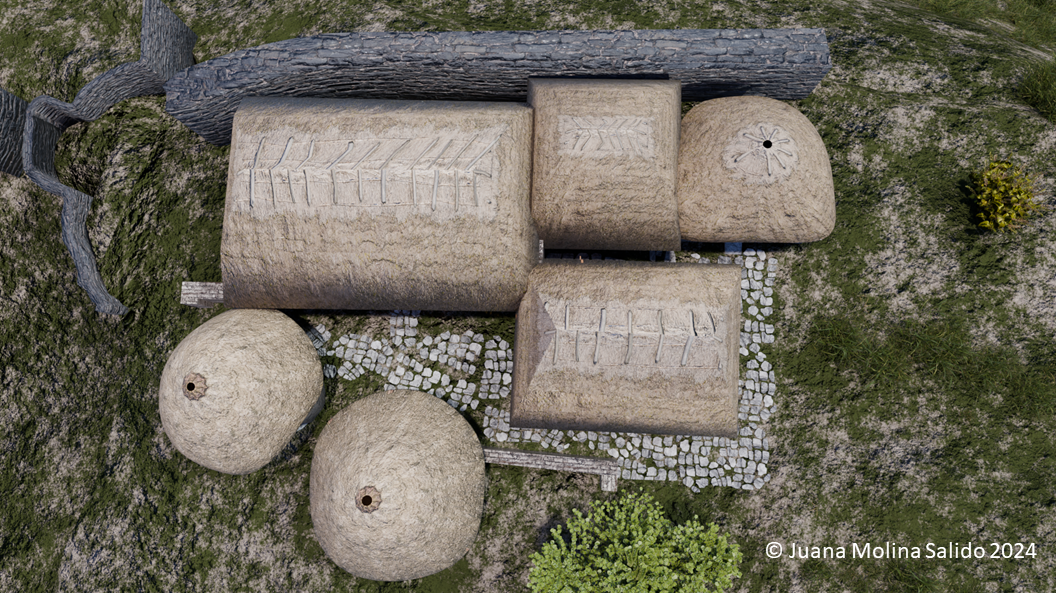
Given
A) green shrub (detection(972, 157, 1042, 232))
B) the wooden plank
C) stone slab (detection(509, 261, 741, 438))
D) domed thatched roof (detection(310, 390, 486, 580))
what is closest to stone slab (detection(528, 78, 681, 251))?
stone slab (detection(509, 261, 741, 438))

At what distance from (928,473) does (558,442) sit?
460 cm

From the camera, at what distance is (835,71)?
695cm

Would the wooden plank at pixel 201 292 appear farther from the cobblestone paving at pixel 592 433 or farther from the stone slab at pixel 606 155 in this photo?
the stone slab at pixel 606 155

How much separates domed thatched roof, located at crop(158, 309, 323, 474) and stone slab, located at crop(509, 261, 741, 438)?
2.44 meters

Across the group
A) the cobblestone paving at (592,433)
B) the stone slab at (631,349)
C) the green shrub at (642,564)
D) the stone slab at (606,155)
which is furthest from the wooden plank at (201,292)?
the green shrub at (642,564)

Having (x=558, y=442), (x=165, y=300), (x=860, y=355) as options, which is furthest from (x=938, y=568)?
(x=165, y=300)

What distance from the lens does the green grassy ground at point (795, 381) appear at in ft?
20.6

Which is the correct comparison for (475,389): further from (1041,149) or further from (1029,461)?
(1041,149)

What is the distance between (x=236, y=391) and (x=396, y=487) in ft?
5.93

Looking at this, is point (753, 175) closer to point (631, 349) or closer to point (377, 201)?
point (631, 349)

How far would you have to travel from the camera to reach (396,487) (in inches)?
186

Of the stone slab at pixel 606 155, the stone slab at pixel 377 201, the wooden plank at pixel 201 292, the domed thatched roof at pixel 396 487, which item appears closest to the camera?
the domed thatched roof at pixel 396 487

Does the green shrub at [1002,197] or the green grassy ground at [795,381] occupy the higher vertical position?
the green shrub at [1002,197]

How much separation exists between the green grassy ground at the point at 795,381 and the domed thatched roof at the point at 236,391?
1235 mm
